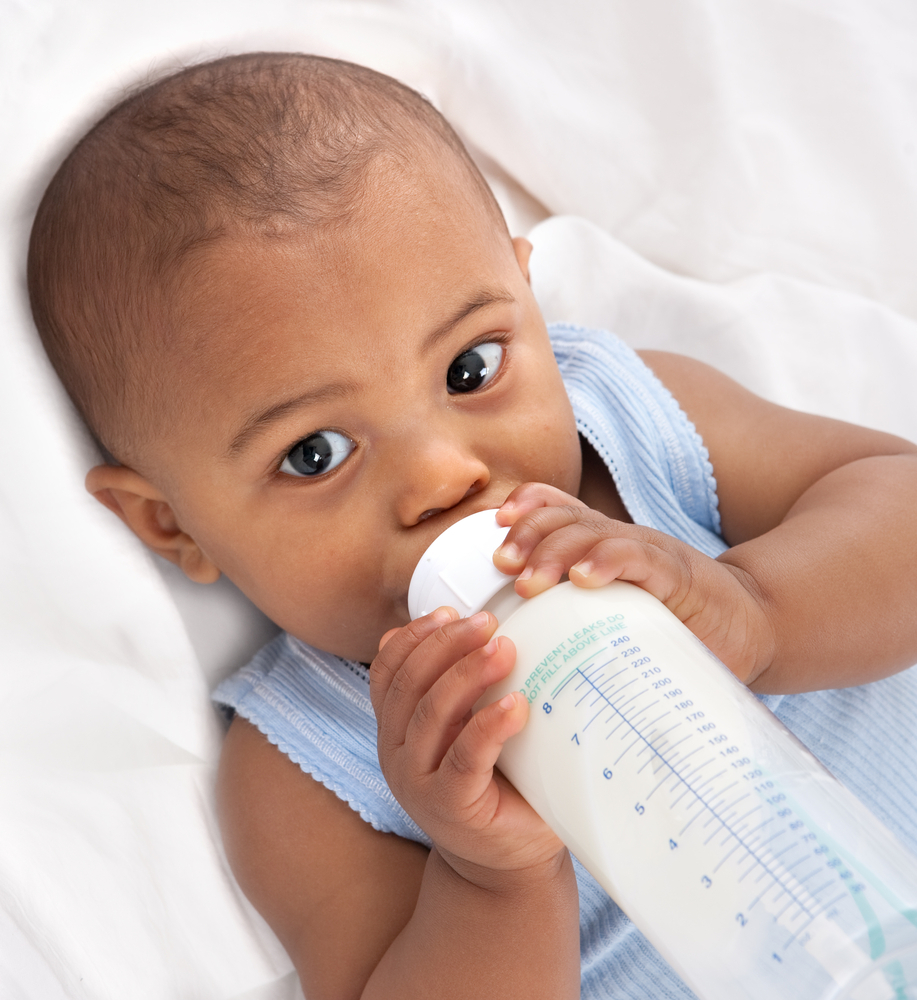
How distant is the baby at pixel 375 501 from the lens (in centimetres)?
85

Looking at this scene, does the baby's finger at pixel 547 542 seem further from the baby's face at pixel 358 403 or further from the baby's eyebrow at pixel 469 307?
the baby's eyebrow at pixel 469 307

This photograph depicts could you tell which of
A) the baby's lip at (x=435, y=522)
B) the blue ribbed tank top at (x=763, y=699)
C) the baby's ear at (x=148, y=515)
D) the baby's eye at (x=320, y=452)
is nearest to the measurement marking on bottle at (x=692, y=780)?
the baby's lip at (x=435, y=522)

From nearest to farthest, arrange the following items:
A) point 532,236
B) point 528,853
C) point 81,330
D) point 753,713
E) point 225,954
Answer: point 753,713, point 528,853, point 81,330, point 225,954, point 532,236

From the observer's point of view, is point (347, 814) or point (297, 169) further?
point (347, 814)

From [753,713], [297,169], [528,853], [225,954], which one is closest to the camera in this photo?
[753,713]

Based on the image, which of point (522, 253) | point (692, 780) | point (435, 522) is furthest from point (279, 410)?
point (692, 780)

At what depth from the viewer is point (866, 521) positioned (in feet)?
3.61

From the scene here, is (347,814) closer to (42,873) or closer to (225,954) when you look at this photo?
(225,954)

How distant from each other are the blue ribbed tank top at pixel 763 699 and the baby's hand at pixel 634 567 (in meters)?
0.17

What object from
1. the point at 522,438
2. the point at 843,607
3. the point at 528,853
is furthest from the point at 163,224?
the point at 843,607

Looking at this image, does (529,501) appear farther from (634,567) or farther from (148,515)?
(148,515)

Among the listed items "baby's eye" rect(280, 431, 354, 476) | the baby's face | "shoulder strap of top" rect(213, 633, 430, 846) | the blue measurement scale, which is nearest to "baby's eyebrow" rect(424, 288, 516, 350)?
the baby's face

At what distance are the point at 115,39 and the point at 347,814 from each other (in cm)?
100

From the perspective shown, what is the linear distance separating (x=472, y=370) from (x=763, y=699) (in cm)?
55
